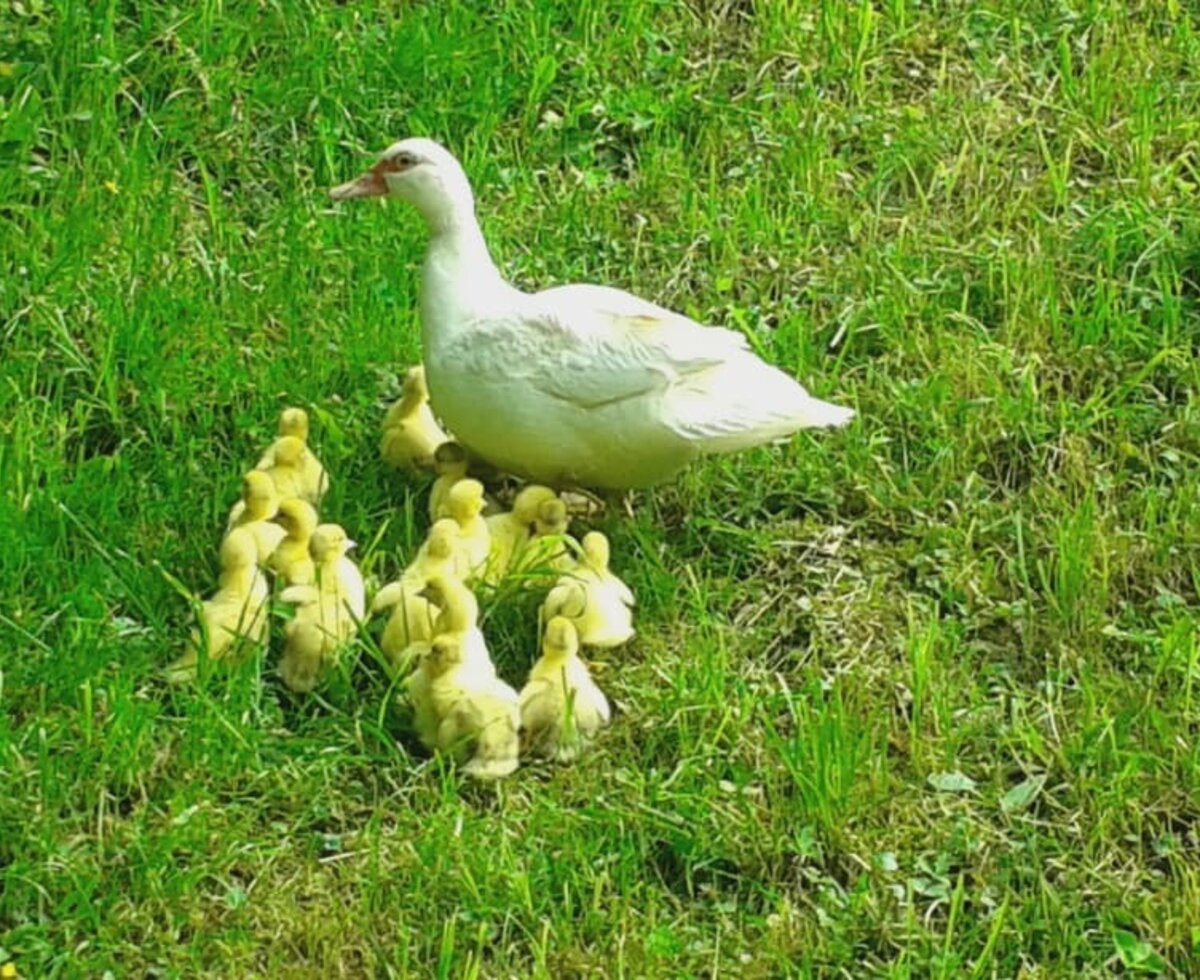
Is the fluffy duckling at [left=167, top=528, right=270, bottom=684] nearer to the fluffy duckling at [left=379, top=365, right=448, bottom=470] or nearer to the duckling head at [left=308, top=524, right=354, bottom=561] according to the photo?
the duckling head at [left=308, top=524, right=354, bottom=561]

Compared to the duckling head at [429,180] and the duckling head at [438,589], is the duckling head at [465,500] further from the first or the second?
the duckling head at [429,180]

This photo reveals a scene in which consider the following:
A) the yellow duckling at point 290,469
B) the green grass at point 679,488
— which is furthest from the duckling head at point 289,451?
the green grass at point 679,488

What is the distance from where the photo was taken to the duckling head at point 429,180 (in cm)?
400

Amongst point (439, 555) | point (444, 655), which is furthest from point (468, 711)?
point (439, 555)

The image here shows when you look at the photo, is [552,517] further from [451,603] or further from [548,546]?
[451,603]

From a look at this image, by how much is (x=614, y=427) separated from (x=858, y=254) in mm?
1054

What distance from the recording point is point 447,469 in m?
3.96

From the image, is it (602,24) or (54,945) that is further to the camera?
(602,24)

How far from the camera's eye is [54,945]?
10.6 ft

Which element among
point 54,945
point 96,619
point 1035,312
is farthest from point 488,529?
point 1035,312

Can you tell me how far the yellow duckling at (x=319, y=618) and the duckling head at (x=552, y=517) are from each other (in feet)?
1.14

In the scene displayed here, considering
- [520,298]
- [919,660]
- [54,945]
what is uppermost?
[520,298]

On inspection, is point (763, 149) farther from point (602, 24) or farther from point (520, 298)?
point (520, 298)

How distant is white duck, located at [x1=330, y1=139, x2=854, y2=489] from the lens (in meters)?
3.82
